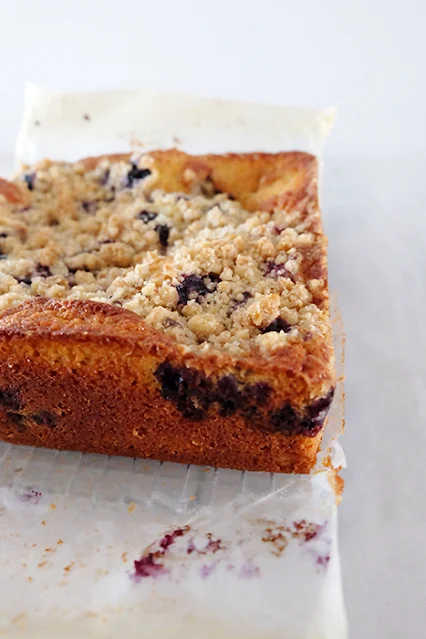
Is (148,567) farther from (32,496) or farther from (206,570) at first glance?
(32,496)

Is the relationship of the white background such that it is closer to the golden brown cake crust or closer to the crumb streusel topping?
the golden brown cake crust

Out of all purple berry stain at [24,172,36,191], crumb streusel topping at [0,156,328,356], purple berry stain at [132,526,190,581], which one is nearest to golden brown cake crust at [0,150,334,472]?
crumb streusel topping at [0,156,328,356]

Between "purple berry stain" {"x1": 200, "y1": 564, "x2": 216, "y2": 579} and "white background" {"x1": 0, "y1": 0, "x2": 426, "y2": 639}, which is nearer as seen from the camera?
"purple berry stain" {"x1": 200, "y1": 564, "x2": 216, "y2": 579}

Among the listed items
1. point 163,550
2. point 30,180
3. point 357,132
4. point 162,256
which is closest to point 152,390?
point 163,550

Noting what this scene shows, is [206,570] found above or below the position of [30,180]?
below

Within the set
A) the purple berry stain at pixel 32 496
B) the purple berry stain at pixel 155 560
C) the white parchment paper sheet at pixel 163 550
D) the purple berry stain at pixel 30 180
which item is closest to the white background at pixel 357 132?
the white parchment paper sheet at pixel 163 550

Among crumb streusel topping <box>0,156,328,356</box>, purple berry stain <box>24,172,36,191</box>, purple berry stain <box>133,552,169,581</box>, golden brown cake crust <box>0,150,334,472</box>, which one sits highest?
purple berry stain <box>24,172,36,191</box>
